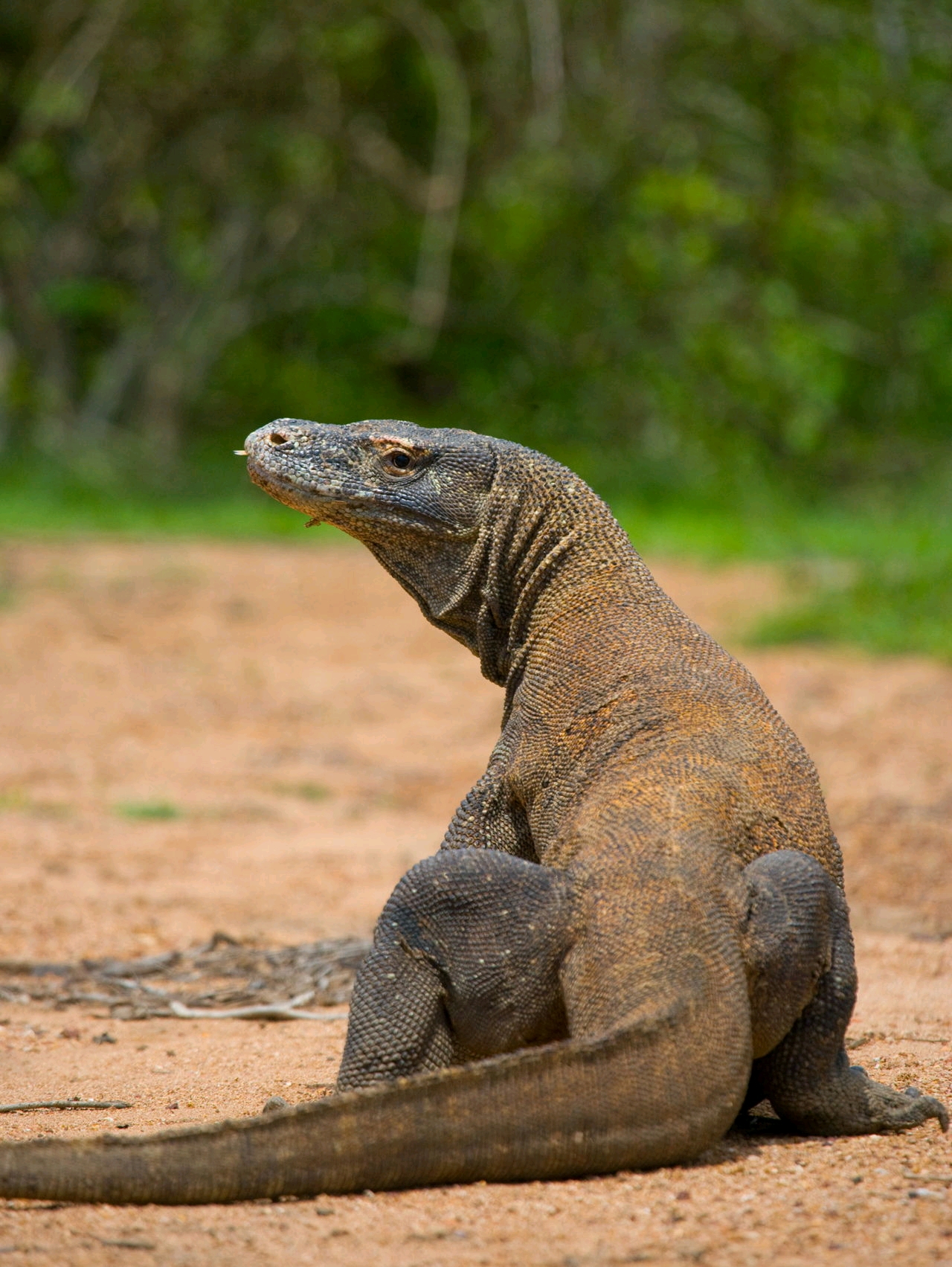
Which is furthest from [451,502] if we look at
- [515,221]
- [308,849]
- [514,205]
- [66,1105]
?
[515,221]

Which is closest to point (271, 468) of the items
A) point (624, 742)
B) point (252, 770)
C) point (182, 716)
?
point (624, 742)

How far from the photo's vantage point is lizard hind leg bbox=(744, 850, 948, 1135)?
2943mm

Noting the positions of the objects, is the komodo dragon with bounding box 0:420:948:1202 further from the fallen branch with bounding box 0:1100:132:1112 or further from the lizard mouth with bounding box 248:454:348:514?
the fallen branch with bounding box 0:1100:132:1112

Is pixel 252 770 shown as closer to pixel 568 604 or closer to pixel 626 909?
pixel 568 604

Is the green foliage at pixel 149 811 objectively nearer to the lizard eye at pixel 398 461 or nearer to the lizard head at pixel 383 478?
the lizard head at pixel 383 478

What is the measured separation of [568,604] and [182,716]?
5835 mm

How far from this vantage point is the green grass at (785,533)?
9945 mm

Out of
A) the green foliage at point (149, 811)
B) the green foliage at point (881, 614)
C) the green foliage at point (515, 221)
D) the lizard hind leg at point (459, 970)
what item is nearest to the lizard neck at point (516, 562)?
the lizard hind leg at point (459, 970)

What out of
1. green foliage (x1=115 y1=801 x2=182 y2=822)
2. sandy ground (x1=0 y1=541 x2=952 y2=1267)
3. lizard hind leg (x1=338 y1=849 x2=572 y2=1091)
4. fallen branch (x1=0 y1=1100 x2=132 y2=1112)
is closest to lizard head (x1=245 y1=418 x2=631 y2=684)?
lizard hind leg (x1=338 y1=849 x2=572 y2=1091)

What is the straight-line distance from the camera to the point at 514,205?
16.8 meters

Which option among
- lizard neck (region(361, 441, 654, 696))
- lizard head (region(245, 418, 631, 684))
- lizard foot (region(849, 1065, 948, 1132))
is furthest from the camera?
lizard head (region(245, 418, 631, 684))

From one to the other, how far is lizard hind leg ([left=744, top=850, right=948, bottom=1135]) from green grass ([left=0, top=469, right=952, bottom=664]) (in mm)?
6391

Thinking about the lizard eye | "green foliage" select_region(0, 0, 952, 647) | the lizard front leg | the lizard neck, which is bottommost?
the lizard front leg

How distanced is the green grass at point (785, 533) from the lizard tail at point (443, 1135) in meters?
6.94
